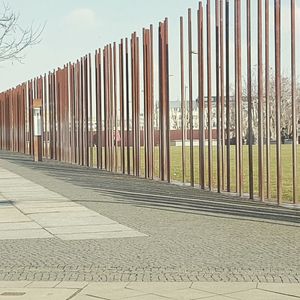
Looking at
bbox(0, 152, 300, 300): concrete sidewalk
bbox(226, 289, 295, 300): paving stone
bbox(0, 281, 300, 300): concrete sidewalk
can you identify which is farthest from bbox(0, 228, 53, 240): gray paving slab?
bbox(226, 289, 295, 300): paving stone

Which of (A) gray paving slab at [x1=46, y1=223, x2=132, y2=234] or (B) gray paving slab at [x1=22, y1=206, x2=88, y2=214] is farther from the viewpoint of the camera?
(B) gray paving slab at [x1=22, y1=206, x2=88, y2=214]

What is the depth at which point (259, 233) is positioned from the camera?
11.7m

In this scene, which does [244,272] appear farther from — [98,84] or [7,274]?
[98,84]

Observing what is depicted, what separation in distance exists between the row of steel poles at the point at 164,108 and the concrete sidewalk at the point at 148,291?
8.10 metres

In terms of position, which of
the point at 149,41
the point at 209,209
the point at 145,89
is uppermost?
the point at 149,41

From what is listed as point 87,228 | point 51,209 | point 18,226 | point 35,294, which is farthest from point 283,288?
point 51,209

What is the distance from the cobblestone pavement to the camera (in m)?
8.69

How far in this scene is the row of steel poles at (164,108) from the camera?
17219 millimetres

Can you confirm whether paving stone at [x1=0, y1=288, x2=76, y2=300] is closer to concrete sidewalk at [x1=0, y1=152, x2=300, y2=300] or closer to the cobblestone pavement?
concrete sidewalk at [x1=0, y1=152, x2=300, y2=300]

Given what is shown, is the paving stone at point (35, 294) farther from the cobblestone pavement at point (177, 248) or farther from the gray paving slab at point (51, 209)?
the gray paving slab at point (51, 209)

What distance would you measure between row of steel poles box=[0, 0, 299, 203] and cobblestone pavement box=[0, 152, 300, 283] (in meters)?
2.40

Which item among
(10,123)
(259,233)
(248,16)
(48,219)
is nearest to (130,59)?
(248,16)

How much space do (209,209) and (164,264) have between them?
20.5ft

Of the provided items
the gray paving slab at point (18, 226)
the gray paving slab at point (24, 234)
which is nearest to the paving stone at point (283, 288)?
the gray paving slab at point (24, 234)
